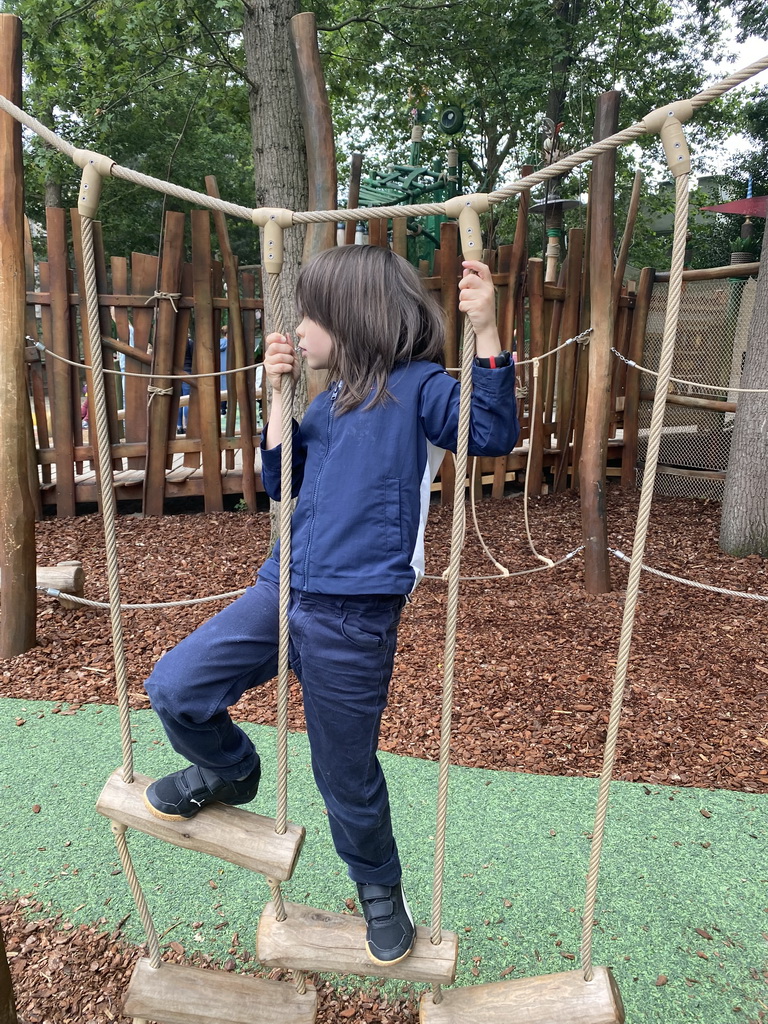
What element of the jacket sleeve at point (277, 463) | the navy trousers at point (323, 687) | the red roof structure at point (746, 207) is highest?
the red roof structure at point (746, 207)

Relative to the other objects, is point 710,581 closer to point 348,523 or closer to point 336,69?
point 348,523

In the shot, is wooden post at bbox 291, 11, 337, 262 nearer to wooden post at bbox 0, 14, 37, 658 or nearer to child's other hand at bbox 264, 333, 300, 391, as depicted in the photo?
wooden post at bbox 0, 14, 37, 658

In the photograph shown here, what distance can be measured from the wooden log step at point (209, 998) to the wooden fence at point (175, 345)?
4.27 meters

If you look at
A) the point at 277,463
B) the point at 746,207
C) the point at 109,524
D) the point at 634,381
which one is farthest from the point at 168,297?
the point at 746,207

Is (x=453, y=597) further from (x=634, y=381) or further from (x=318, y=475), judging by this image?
(x=634, y=381)

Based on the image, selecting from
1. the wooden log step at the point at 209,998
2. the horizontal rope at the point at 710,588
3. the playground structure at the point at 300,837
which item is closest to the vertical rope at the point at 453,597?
the playground structure at the point at 300,837

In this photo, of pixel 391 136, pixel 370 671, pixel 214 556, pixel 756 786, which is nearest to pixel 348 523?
pixel 370 671

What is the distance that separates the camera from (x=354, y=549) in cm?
146

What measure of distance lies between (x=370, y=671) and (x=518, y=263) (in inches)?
200

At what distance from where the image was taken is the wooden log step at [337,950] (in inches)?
58.4

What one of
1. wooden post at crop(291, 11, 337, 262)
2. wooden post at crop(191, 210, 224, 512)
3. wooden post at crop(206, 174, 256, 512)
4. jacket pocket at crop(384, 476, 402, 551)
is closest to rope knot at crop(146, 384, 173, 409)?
wooden post at crop(191, 210, 224, 512)

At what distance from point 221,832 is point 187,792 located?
108 millimetres

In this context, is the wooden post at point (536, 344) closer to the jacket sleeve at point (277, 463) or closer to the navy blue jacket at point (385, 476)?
the jacket sleeve at point (277, 463)

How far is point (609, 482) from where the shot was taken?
743cm
